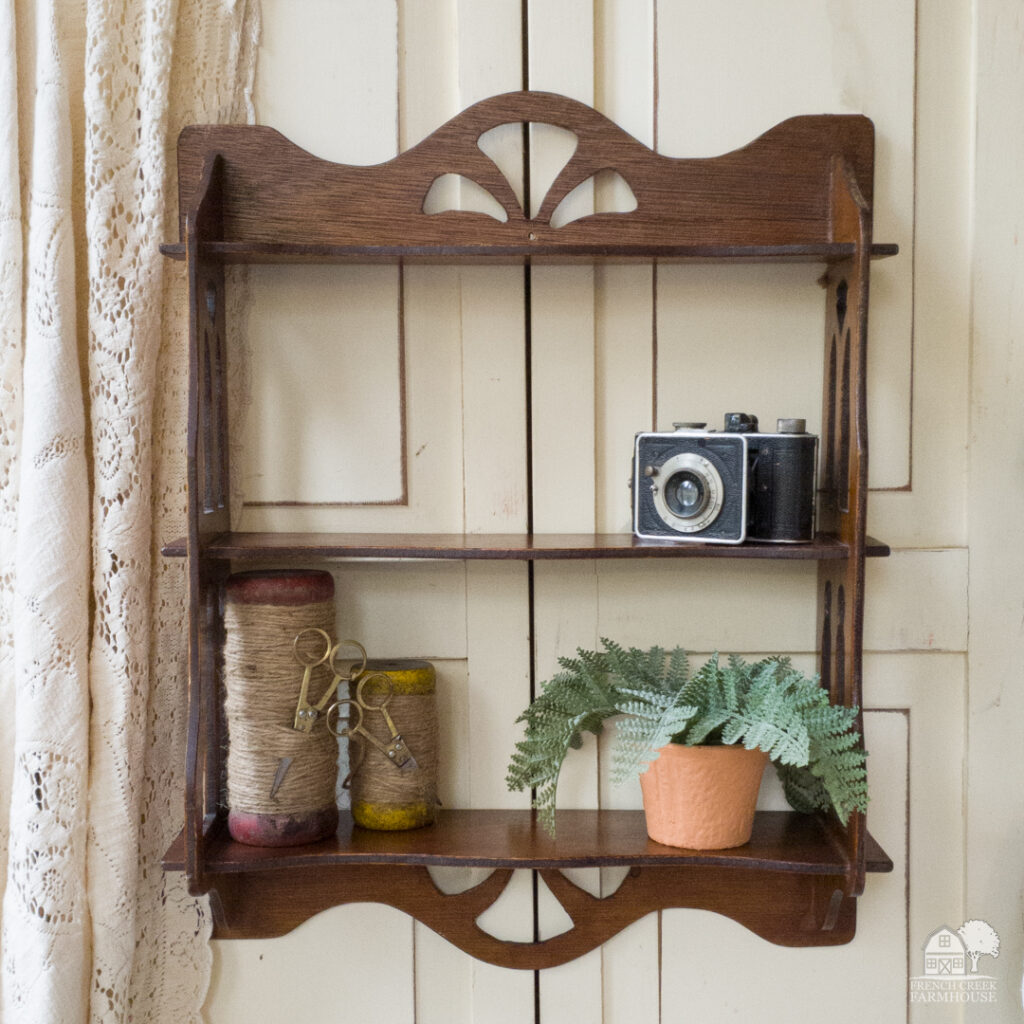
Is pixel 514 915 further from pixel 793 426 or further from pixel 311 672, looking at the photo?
pixel 793 426

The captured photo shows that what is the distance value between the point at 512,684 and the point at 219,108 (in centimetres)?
84

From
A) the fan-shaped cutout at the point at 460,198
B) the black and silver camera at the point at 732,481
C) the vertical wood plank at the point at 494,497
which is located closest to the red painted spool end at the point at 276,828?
the vertical wood plank at the point at 494,497

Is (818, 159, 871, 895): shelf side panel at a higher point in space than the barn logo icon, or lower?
higher

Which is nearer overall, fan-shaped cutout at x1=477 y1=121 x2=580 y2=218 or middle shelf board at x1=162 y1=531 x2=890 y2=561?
middle shelf board at x1=162 y1=531 x2=890 y2=561

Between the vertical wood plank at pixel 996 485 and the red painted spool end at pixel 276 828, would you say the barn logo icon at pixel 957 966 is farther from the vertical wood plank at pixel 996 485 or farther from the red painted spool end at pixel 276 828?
the red painted spool end at pixel 276 828

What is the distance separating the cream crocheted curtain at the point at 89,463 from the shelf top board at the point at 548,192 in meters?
0.09

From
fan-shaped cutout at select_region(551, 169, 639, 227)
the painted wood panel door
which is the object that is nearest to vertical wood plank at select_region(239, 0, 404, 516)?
the painted wood panel door

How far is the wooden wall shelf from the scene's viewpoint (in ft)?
3.85

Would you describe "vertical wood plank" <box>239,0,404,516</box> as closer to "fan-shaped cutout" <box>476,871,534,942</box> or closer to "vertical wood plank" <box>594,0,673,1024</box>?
"vertical wood plank" <box>594,0,673,1024</box>

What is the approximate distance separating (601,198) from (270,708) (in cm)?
77

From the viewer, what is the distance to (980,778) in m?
1.33

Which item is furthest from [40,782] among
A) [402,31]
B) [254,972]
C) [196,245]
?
[402,31]

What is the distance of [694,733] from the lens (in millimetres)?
1166

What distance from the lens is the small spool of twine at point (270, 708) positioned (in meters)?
1.21
